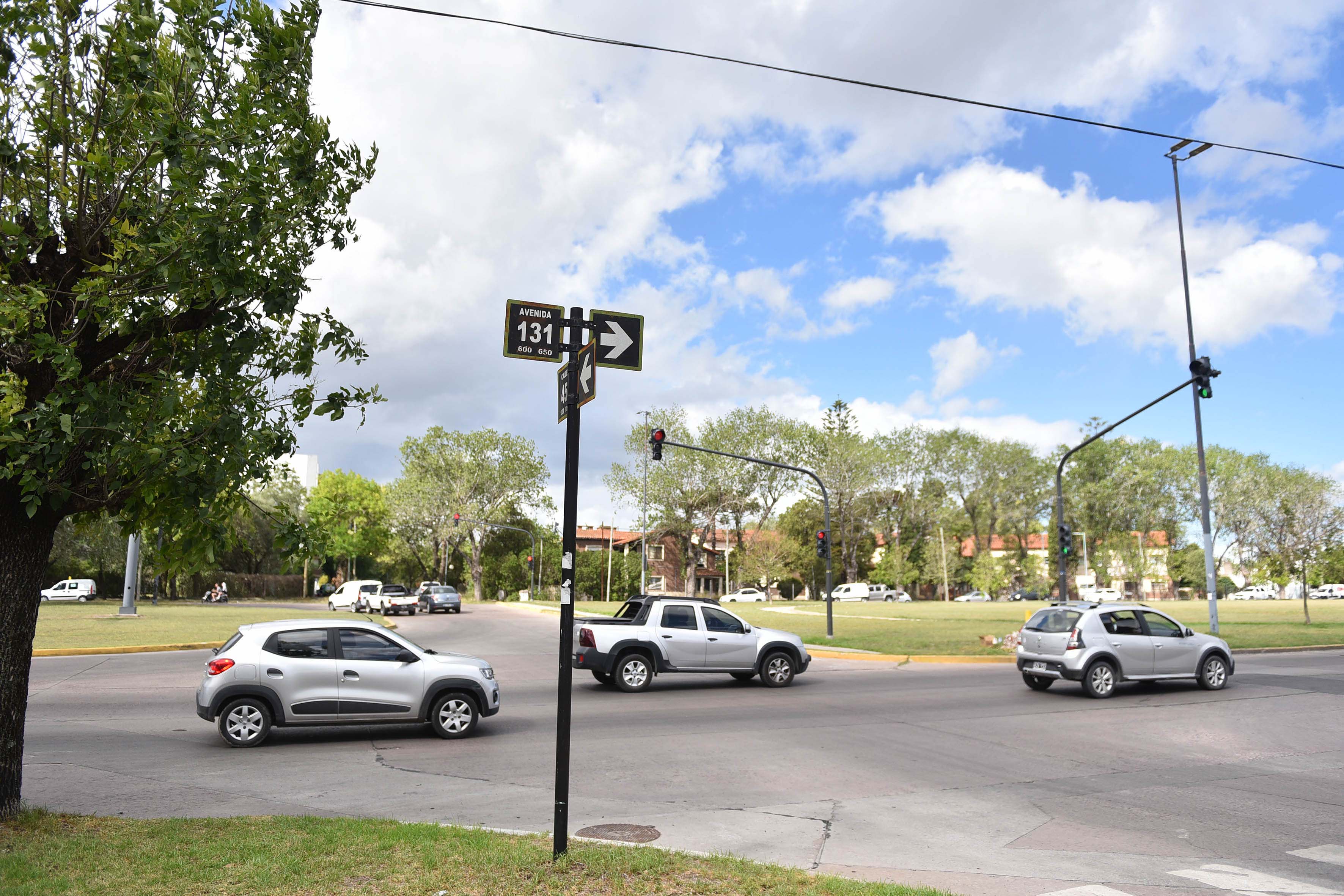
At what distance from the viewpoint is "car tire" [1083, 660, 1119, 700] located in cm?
1541

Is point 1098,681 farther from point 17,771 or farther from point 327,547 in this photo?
point 17,771

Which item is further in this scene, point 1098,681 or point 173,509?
point 1098,681

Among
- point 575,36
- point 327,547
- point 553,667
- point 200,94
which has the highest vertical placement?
point 575,36

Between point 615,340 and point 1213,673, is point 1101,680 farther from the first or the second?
point 615,340

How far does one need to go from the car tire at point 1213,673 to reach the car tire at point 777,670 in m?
7.28

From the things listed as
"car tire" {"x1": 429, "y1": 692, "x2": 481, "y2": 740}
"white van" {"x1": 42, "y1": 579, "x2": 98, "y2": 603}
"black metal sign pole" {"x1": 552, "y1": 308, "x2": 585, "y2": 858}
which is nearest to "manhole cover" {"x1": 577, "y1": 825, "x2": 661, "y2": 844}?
"black metal sign pole" {"x1": 552, "y1": 308, "x2": 585, "y2": 858}

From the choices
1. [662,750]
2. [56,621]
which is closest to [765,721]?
[662,750]

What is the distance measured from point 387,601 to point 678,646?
118 feet

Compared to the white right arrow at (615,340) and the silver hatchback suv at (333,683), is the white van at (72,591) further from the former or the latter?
the white right arrow at (615,340)

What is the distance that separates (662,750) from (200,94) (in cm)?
801

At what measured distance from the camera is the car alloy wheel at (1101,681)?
607 inches

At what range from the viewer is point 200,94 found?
623 centimetres

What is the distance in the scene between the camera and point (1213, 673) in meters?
16.3

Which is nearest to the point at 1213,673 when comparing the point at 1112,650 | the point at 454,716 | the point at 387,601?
the point at 1112,650
